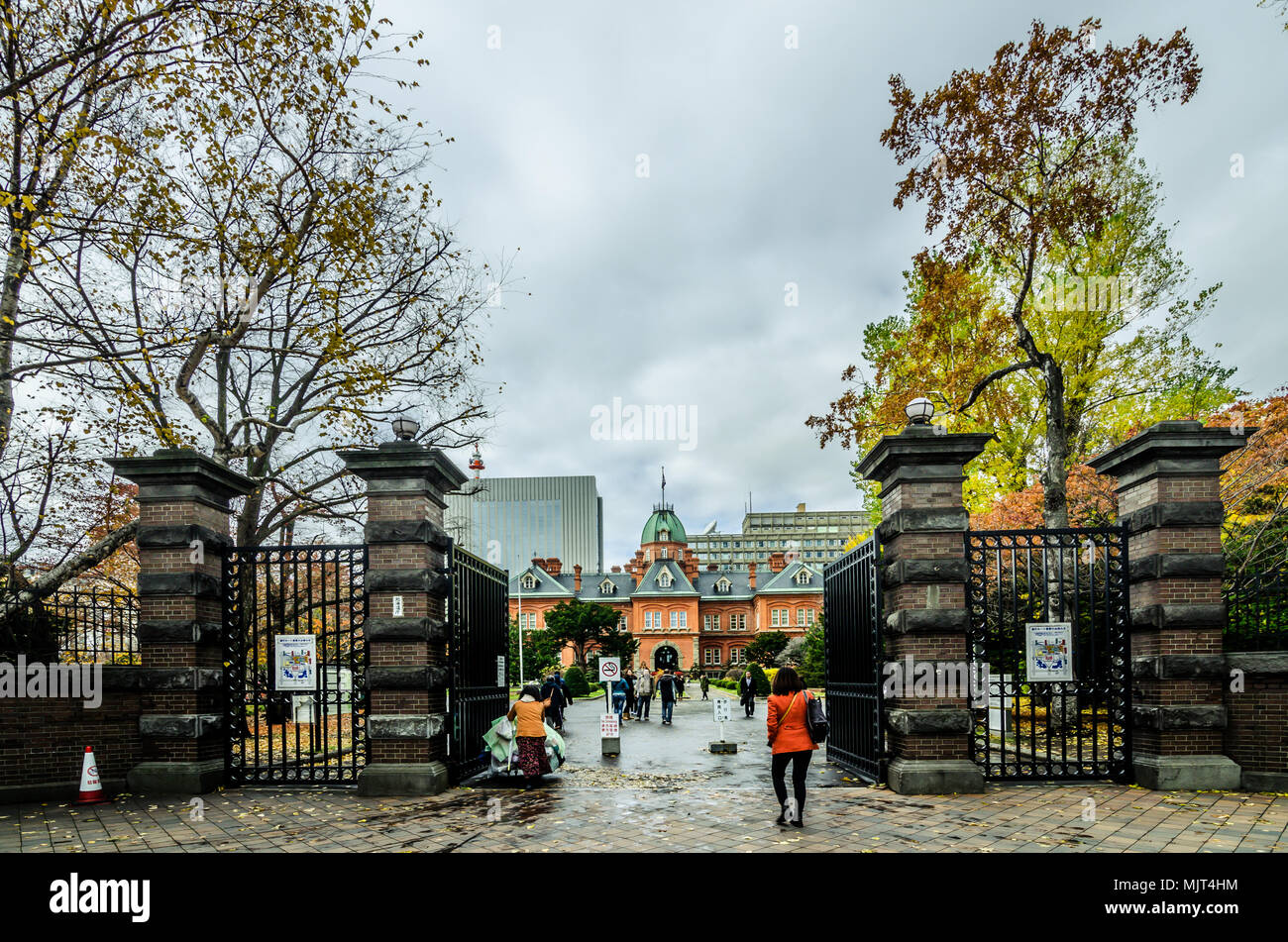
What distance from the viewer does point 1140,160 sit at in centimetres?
2130

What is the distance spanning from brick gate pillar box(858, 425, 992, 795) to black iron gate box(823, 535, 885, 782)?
18.6 inches

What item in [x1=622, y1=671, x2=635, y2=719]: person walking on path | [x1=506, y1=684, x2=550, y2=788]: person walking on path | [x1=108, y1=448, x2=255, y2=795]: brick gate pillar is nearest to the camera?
[x1=108, y1=448, x2=255, y2=795]: brick gate pillar

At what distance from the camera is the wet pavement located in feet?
23.6

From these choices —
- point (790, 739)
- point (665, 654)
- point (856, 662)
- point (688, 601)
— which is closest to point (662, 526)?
point (688, 601)

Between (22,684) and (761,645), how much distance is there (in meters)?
41.3

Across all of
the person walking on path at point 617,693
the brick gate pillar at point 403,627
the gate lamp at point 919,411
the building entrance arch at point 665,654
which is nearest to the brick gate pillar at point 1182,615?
the gate lamp at point 919,411

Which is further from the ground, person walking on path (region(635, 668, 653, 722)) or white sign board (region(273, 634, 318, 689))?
white sign board (region(273, 634, 318, 689))

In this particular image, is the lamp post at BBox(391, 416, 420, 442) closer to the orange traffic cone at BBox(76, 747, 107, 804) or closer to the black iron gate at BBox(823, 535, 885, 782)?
the orange traffic cone at BBox(76, 747, 107, 804)

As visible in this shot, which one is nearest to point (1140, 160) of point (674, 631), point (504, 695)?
point (504, 695)

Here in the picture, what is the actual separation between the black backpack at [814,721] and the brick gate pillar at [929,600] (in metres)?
1.80

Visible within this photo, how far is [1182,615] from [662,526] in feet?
248

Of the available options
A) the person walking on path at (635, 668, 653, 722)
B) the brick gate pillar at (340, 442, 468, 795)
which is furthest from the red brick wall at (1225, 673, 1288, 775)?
the person walking on path at (635, 668, 653, 722)

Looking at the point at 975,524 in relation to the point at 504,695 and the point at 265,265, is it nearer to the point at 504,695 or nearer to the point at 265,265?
the point at 504,695

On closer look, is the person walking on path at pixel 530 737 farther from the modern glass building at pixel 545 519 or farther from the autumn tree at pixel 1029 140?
the modern glass building at pixel 545 519
